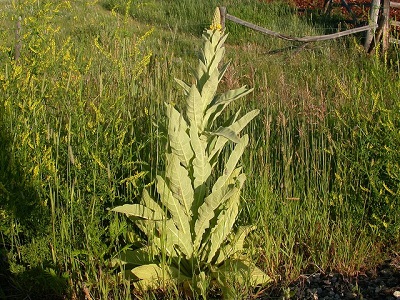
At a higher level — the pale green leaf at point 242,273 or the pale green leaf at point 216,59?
the pale green leaf at point 216,59

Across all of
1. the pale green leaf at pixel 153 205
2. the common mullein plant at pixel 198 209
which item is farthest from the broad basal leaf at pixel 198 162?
the pale green leaf at pixel 153 205

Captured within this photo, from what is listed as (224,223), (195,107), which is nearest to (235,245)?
(224,223)

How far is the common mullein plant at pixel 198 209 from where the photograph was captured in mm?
2529

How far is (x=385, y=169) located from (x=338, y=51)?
4574mm

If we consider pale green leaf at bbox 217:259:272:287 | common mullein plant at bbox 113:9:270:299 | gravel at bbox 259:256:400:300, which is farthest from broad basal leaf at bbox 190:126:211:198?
gravel at bbox 259:256:400:300

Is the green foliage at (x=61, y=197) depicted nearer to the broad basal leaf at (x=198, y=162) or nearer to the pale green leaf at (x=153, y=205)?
the pale green leaf at (x=153, y=205)

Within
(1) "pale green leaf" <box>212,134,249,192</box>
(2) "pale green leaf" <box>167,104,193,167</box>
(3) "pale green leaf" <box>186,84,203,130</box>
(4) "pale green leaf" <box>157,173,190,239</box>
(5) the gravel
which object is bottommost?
(5) the gravel

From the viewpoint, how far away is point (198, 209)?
2.62m

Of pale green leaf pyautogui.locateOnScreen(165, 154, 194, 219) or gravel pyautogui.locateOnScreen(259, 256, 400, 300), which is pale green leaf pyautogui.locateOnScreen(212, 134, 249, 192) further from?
gravel pyautogui.locateOnScreen(259, 256, 400, 300)

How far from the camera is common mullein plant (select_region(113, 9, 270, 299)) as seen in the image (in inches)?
99.6

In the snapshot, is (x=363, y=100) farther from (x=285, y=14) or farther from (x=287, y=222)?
(x=285, y=14)

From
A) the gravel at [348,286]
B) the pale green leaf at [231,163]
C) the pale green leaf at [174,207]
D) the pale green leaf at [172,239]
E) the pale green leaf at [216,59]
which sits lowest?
the gravel at [348,286]

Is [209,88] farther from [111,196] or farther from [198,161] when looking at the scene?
[111,196]

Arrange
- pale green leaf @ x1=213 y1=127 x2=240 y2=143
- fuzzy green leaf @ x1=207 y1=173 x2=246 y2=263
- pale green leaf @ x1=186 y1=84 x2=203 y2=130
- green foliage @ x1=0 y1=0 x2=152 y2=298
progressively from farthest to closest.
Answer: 1. fuzzy green leaf @ x1=207 y1=173 x2=246 y2=263
2. green foliage @ x1=0 y1=0 x2=152 y2=298
3. pale green leaf @ x1=186 y1=84 x2=203 y2=130
4. pale green leaf @ x1=213 y1=127 x2=240 y2=143
